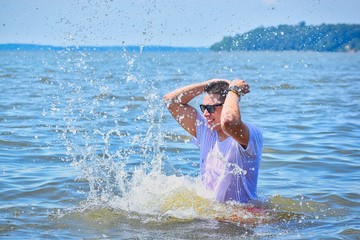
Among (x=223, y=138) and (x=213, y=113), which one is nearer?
(x=213, y=113)

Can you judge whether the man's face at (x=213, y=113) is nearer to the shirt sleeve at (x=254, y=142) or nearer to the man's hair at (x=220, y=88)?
the man's hair at (x=220, y=88)

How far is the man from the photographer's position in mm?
6648

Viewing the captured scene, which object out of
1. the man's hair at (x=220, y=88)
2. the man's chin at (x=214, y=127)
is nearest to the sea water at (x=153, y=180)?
the man's chin at (x=214, y=127)

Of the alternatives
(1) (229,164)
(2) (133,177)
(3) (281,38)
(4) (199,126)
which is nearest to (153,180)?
(2) (133,177)

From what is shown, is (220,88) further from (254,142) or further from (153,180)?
(153,180)

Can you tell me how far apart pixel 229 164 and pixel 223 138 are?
32 cm

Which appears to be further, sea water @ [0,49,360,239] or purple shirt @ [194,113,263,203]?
sea water @ [0,49,360,239]

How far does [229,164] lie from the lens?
699 cm

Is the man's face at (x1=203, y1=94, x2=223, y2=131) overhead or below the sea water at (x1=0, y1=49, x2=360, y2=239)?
overhead

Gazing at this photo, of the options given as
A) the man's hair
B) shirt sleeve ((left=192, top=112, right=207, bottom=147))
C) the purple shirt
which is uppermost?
the man's hair

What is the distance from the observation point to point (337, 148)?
12.1 m

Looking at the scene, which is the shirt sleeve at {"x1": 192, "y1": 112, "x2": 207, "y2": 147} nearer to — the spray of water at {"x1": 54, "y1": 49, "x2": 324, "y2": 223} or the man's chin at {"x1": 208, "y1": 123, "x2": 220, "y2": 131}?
the man's chin at {"x1": 208, "y1": 123, "x2": 220, "y2": 131}

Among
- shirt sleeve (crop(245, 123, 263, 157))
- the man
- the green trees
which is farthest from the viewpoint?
the green trees

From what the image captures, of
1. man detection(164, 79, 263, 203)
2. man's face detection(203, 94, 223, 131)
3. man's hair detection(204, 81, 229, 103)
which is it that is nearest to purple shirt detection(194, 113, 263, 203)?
man detection(164, 79, 263, 203)
